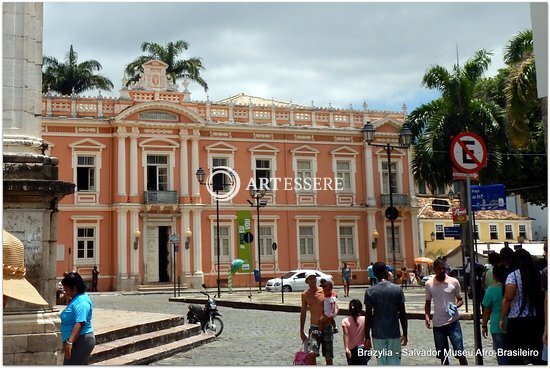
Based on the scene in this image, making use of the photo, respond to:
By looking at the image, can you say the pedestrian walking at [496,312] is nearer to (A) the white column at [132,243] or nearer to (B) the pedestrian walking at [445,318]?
(B) the pedestrian walking at [445,318]

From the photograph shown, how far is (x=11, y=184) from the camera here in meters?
9.22

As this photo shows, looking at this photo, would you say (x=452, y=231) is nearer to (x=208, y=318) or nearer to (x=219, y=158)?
(x=208, y=318)

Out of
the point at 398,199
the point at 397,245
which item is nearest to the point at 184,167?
the point at 398,199

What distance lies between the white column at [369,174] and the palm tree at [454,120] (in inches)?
470

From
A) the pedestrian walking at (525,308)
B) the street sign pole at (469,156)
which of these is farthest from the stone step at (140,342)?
the pedestrian walking at (525,308)

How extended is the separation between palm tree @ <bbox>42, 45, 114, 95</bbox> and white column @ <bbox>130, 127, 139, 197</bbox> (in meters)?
8.83

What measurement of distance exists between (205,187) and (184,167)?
1544 millimetres

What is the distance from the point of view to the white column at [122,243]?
3578 centimetres

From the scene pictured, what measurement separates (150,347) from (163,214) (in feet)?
82.0

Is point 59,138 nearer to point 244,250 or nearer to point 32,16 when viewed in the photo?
point 244,250

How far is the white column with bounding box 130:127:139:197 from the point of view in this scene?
3656 cm

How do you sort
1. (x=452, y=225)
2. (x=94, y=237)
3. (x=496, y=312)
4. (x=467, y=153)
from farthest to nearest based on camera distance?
(x=452, y=225) < (x=94, y=237) < (x=467, y=153) < (x=496, y=312)

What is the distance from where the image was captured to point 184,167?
1480 inches

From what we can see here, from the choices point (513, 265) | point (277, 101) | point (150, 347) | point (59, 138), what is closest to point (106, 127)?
point (59, 138)
